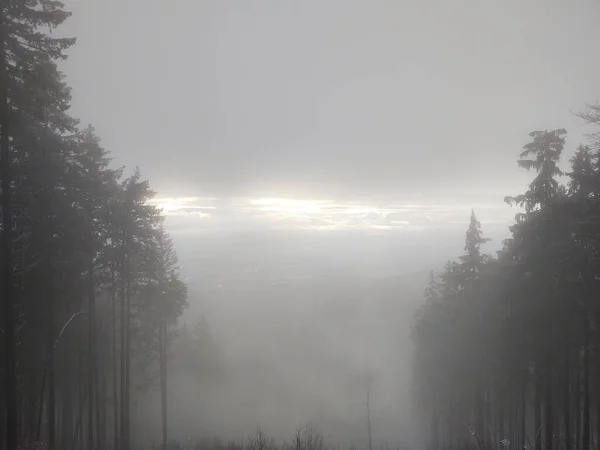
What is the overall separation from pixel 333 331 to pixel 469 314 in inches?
3256

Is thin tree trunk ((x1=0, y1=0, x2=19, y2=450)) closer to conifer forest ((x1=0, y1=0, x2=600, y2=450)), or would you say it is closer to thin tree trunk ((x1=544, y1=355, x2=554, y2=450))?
conifer forest ((x1=0, y1=0, x2=600, y2=450))

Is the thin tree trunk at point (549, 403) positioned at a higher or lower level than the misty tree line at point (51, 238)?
lower

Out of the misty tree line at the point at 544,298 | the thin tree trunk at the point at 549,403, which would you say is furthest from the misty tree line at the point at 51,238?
the thin tree trunk at the point at 549,403

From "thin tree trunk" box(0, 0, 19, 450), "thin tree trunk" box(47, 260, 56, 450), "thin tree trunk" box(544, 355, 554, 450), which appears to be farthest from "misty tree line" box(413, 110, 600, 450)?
"thin tree trunk" box(47, 260, 56, 450)

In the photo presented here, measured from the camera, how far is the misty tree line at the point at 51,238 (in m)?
11.2

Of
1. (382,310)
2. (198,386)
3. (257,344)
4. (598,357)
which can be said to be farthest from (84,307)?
(382,310)

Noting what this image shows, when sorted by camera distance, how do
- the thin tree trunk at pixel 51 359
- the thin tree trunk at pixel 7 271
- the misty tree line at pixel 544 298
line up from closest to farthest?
the thin tree trunk at pixel 7 271 → the thin tree trunk at pixel 51 359 → the misty tree line at pixel 544 298

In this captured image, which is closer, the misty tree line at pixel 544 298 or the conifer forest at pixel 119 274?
the conifer forest at pixel 119 274

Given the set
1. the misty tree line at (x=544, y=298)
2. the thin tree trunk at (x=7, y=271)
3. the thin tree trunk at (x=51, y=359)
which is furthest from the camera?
the misty tree line at (x=544, y=298)

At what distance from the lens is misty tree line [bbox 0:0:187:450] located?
440 inches

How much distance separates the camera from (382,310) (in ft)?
412

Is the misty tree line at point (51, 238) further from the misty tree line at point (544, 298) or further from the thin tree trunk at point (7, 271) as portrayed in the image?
the misty tree line at point (544, 298)

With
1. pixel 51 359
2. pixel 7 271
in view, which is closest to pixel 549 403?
pixel 51 359

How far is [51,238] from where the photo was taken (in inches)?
647
